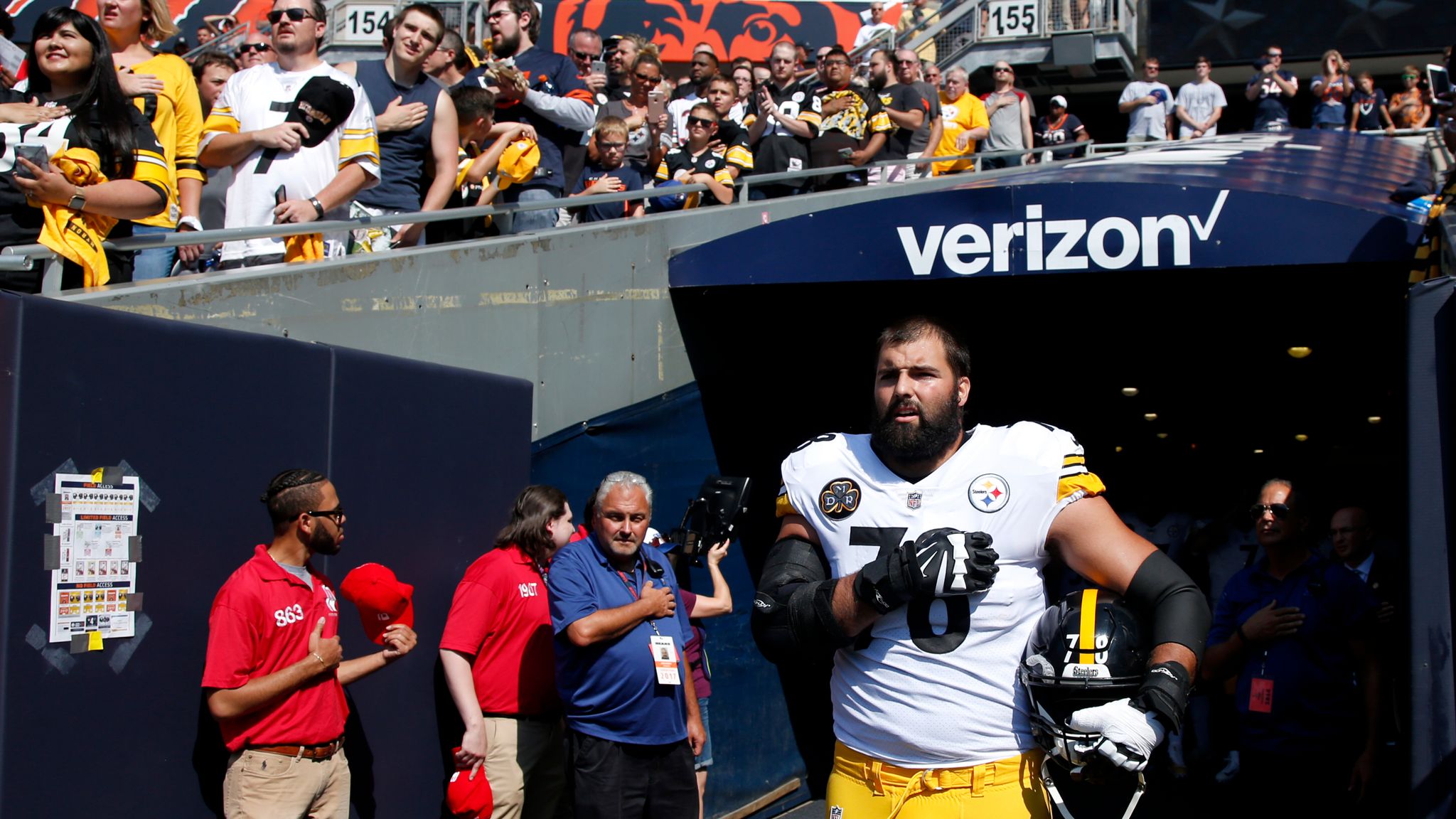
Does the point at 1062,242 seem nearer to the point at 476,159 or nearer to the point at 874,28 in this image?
the point at 476,159

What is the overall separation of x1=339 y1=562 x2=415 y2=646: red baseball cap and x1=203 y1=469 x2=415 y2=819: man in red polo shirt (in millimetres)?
107

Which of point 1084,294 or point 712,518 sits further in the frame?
point 1084,294

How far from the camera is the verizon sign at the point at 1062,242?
8133 millimetres

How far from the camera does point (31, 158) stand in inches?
193

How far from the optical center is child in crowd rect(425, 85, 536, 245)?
8.12 metres

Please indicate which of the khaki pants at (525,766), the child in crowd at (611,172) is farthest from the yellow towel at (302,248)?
the child in crowd at (611,172)

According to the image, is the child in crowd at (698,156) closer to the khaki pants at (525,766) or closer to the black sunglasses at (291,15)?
→ the black sunglasses at (291,15)

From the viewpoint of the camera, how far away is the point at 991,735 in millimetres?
3633

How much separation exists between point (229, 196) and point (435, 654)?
8.31 feet

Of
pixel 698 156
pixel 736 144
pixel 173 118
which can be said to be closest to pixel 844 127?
pixel 736 144

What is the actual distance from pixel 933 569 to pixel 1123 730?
607 mm

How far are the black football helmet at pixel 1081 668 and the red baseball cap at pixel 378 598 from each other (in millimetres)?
2708

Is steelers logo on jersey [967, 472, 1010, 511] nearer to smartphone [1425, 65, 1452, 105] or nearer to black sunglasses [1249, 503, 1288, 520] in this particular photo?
black sunglasses [1249, 503, 1288, 520]

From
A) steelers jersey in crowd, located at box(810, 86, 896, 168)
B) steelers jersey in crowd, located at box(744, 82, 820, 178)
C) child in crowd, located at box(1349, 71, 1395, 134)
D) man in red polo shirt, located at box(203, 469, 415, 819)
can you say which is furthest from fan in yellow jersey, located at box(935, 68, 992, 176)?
man in red polo shirt, located at box(203, 469, 415, 819)
